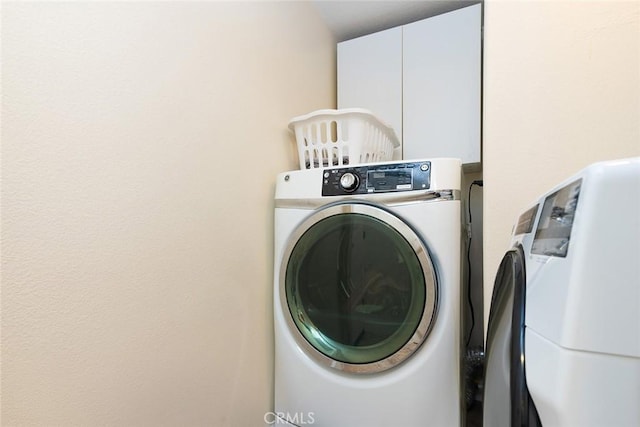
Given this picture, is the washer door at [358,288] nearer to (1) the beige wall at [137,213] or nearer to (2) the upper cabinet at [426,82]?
(1) the beige wall at [137,213]

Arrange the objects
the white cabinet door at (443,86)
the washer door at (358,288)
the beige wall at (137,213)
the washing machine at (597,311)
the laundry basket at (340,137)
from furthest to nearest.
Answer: the white cabinet door at (443,86)
the laundry basket at (340,137)
the washer door at (358,288)
the beige wall at (137,213)
the washing machine at (597,311)

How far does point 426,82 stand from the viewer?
1668mm

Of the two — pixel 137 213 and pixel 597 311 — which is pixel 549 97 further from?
pixel 137 213

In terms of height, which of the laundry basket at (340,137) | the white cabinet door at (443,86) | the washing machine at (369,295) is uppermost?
the white cabinet door at (443,86)

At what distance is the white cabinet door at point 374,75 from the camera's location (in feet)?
5.69

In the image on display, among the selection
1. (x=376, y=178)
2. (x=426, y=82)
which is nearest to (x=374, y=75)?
(x=426, y=82)

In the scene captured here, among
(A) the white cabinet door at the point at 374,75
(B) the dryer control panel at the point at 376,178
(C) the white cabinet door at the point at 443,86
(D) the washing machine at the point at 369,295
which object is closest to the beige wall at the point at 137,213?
(D) the washing machine at the point at 369,295

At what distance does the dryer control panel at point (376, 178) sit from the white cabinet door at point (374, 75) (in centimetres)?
62

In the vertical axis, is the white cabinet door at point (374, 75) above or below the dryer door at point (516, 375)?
above

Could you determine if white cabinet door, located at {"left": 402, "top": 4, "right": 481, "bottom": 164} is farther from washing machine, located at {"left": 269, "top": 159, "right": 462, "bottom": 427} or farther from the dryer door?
the dryer door

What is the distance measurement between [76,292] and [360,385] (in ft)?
2.89

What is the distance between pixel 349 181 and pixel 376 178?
0.31 ft

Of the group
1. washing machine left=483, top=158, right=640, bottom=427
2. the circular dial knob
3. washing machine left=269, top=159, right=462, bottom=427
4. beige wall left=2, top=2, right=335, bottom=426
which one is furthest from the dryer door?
beige wall left=2, top=2, right=335, bottom=426

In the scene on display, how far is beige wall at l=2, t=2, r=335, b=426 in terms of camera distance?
612mm
